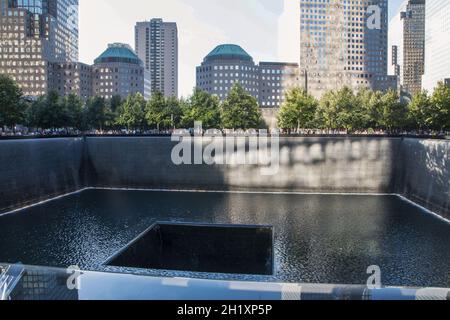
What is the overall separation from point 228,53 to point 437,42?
85.1 meters

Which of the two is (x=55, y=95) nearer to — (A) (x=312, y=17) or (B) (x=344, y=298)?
(B) (x=344, y=298)

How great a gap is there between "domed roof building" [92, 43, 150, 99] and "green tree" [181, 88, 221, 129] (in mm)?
105038

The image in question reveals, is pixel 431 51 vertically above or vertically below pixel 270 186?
above

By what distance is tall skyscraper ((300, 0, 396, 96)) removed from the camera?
170m

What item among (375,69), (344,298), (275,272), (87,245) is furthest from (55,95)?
(375,69)

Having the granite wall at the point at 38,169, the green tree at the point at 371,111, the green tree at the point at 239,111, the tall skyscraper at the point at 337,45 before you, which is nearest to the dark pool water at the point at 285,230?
the granite wall at the point at 38,169

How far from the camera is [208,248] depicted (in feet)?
90.4

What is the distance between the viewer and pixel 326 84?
172 meters

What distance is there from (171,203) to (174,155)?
412 inches

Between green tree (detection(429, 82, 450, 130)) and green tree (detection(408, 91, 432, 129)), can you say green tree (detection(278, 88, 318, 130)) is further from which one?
green tree (detection(429, 82, 450, 130))

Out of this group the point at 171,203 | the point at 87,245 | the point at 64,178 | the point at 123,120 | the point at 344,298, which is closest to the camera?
the point at 344,298

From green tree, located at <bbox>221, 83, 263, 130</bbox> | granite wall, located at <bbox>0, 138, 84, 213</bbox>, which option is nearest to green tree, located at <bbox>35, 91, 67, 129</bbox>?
granite wall, located at <bbox>0, 138, 84, 213</bbox>

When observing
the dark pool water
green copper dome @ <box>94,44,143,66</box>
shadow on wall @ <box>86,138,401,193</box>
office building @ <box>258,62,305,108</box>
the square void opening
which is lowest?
the square void opening

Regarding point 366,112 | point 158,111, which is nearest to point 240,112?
point 158,111
